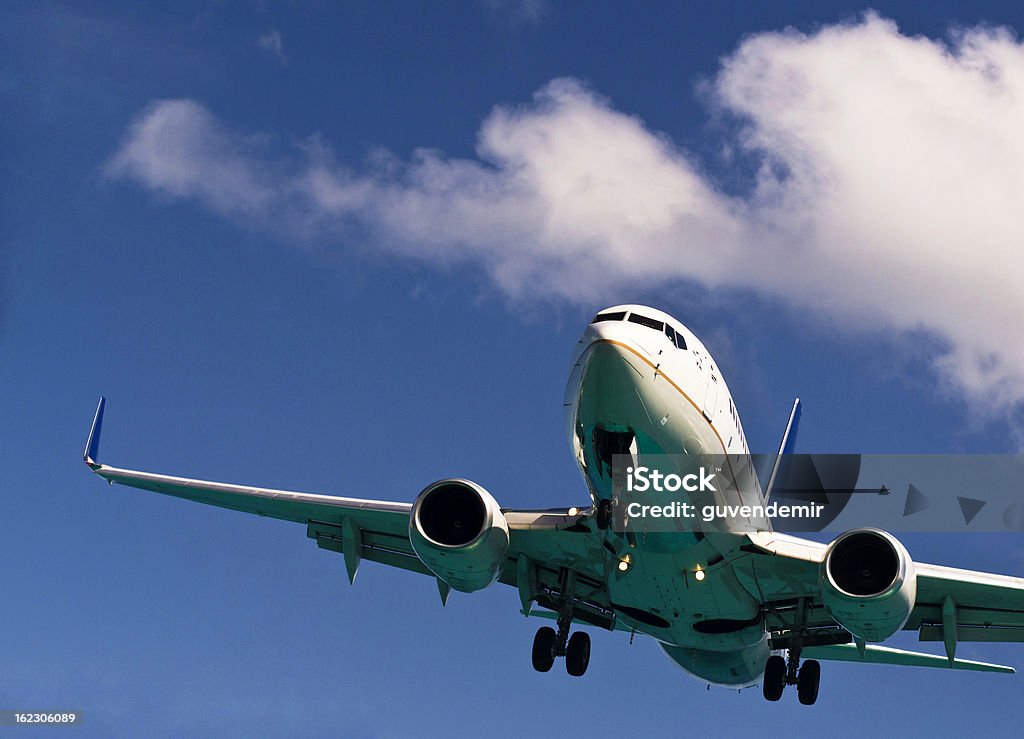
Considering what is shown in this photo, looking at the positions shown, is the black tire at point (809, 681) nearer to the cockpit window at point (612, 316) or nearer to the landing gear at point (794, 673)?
the landing gear at point (794, 673)

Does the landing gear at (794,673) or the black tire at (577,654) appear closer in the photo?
the landing gear at (794,673)

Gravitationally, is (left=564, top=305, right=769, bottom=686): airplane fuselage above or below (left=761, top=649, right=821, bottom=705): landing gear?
above

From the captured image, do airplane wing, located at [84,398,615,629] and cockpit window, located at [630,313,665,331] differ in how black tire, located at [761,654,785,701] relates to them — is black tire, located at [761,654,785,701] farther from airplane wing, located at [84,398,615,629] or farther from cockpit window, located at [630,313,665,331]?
cockpit window, located at [630,313,665,331]

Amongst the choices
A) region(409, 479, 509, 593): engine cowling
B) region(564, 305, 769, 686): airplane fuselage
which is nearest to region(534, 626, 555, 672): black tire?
region(564, 305, 769, 686): airplane fuselage

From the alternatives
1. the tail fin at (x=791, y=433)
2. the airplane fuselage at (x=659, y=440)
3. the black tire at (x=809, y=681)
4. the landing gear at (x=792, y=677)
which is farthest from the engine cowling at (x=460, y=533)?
the tail fin at (x=791, y=433)

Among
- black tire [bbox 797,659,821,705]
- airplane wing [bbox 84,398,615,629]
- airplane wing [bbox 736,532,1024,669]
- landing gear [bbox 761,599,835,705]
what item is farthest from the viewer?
black tire [bbox 797,659,821,705]

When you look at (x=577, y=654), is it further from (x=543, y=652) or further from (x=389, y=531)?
(x=389, y=531)

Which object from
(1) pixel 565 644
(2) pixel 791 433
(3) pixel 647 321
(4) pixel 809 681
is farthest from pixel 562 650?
(2) pixel 791 433

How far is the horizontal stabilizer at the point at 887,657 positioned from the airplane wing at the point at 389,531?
4978 mm

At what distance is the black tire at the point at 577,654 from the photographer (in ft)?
89.1

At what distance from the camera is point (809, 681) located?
88.9 feet

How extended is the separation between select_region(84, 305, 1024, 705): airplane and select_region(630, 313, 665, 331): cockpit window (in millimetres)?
37

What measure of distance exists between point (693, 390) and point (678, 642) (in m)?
7.16

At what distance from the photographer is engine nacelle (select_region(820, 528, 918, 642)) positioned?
71.4 ft
